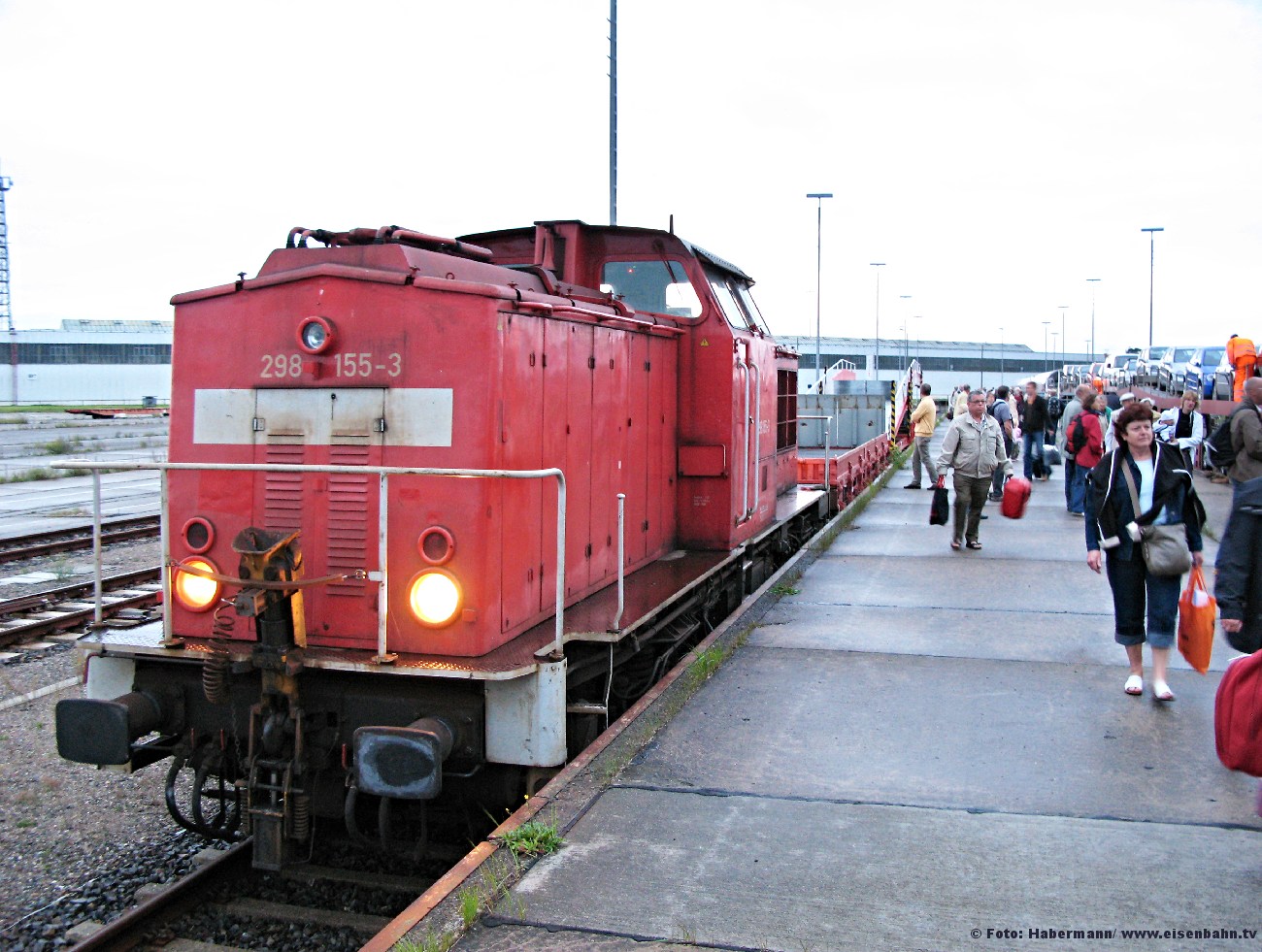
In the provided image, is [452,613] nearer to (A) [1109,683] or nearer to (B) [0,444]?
(A) [1109,683]

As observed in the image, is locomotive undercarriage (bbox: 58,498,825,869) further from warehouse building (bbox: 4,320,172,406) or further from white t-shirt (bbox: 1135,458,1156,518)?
warehouse building (bbox: 4,320,172,406)

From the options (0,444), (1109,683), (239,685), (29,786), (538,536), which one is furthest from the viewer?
(0,444)

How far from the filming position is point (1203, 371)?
85.3 ft

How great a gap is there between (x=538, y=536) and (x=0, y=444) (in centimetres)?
3498

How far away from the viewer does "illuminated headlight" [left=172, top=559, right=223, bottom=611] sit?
4875 millimetres

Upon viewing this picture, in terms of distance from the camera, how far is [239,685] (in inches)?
179

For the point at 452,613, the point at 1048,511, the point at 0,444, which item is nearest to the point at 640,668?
the point at 452,613

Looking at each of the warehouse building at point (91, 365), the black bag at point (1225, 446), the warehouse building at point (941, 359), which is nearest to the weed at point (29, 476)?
the black bag at point (1225, 446)

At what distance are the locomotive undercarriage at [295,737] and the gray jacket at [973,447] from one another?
703cm

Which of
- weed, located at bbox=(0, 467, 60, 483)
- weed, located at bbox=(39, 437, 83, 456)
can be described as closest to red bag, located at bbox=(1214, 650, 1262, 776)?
weed, located at bbox=(0, 467, 60, 483)

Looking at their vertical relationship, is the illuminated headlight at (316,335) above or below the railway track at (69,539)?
above

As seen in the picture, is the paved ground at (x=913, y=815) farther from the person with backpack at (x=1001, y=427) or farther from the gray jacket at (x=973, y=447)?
the person with backpack at (x=1001, y=427)

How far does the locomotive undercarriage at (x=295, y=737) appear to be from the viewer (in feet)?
13.8

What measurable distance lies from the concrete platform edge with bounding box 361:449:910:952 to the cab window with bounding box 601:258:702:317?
2.43 metres
